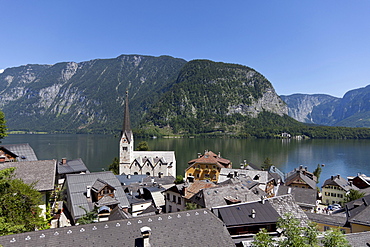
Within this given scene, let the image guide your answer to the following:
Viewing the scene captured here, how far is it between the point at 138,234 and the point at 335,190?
5369cm

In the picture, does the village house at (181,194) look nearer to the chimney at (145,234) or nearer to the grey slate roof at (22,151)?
the chimney at (145,234)

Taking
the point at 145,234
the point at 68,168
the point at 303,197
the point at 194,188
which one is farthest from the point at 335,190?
the point at 68,168

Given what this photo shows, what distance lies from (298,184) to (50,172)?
173 feet

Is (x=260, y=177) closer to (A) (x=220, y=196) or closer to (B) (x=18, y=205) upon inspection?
(A) (x=220, y=196)

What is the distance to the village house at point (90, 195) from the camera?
26.6 meters

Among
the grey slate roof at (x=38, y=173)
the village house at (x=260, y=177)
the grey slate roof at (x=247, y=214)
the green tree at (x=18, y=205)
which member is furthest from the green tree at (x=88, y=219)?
the village house at (x=260, y=177)

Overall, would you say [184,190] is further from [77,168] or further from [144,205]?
[77,168]

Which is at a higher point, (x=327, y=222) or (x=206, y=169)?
(x=206, y=169)

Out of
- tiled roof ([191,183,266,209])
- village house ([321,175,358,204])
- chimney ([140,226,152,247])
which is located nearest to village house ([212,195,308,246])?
tiled roof ([191,183,266,209])

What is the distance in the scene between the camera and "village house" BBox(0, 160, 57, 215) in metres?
23.0

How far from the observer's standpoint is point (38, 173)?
24.4 meters

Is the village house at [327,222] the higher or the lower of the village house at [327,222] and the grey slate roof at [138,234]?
the lower

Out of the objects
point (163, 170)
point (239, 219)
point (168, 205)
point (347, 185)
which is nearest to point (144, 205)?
point (168, 205)

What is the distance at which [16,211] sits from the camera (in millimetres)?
15695
